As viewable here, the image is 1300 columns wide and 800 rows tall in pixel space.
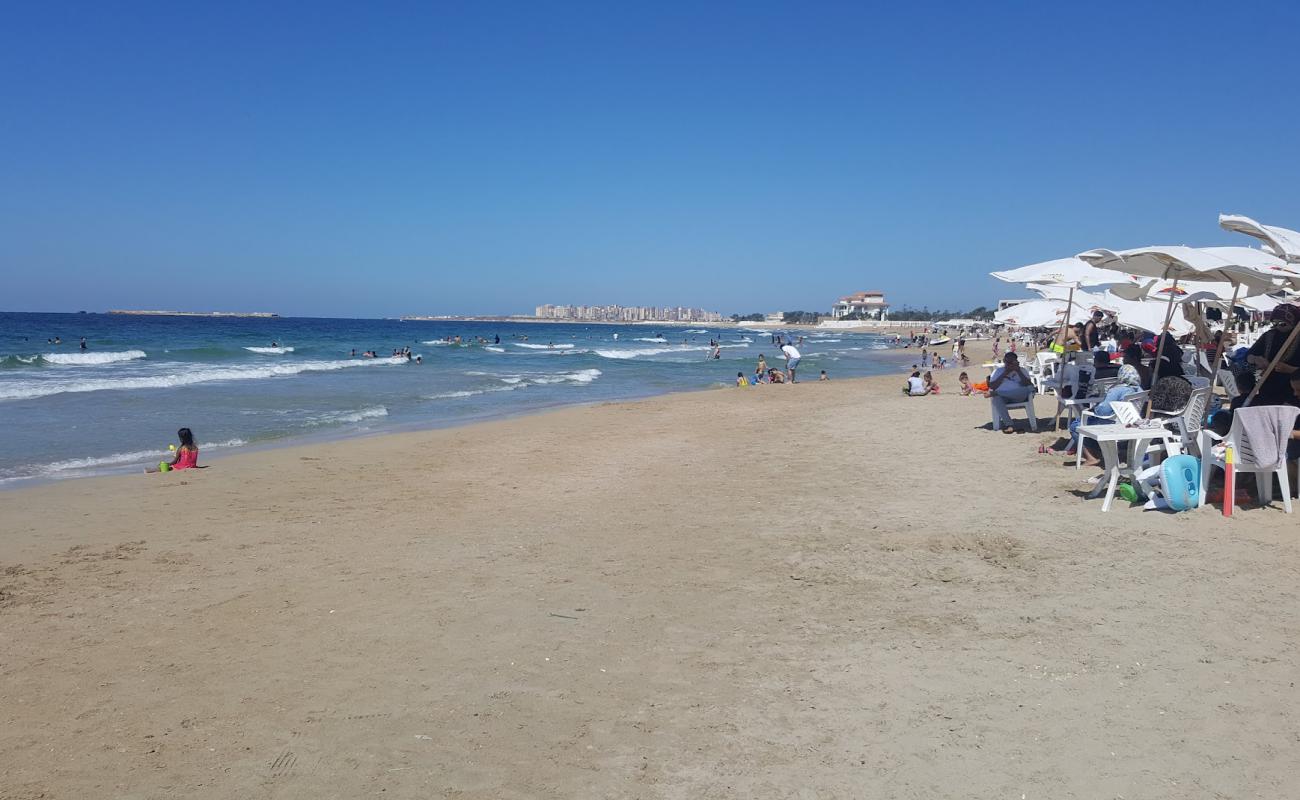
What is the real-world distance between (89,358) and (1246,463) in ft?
135

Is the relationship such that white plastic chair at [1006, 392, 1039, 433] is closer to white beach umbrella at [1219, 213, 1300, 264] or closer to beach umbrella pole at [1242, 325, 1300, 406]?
beach umbrella pole at [1242, 325, 1300, 406]

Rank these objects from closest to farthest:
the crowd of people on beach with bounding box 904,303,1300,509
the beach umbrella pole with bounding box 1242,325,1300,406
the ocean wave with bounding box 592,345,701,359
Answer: the beach umbrella pole with bounding box 1242,325,1300,406, the crowd of people on beach with bounding box 904,303,1300,509, the ocean wave with bounding box 592,345,701,359

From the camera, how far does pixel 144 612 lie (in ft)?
16.3

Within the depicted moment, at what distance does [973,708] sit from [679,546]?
9.36 ft

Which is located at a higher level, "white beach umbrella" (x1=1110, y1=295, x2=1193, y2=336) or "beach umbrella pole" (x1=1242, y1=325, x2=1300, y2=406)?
"white beach umbrella" (x1=1110, y1=295, x2=1193, y2=336)

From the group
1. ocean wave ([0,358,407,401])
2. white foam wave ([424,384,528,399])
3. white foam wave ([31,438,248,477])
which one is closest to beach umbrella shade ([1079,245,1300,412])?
white foam wave ([31,438,248,477])

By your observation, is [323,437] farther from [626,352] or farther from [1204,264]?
[626,352]

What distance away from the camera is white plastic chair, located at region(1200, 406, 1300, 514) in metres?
5.88

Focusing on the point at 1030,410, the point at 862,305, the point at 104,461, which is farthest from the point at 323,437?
the point at 862,305

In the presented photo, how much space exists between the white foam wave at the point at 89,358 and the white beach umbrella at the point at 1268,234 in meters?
37.4

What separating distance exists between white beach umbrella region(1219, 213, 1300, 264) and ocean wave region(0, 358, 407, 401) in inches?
861

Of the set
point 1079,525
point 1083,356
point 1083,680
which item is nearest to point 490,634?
point 1083,680

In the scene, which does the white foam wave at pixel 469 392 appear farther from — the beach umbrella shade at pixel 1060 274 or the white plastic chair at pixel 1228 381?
the white plastic chair at pixel 1228 381

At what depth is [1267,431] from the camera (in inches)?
231
